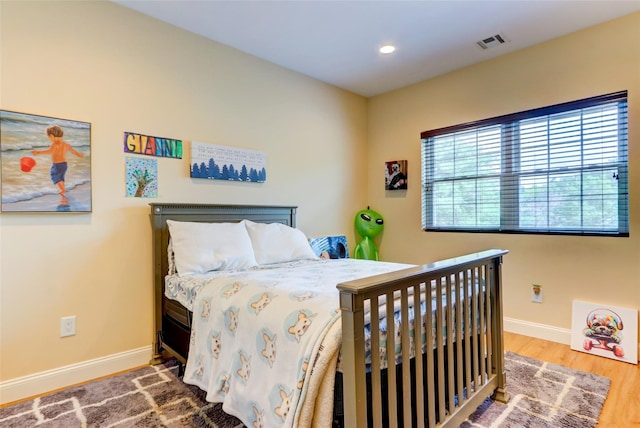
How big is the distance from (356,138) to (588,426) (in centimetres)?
329

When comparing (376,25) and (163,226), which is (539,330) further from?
(163,226)

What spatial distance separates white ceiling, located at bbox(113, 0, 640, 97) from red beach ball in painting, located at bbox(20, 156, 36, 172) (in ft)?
4.00

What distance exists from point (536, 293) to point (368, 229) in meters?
1.76

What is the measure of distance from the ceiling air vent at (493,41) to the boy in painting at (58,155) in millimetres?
3229

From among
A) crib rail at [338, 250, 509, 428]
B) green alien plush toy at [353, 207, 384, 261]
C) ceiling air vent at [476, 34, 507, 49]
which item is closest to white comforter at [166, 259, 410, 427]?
crib rail at [338, 250, 509, 428]

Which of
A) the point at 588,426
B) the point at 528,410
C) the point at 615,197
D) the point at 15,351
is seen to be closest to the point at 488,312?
the point at 528,410

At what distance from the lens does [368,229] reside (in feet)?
13.1

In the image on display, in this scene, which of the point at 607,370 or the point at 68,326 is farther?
the point at 607,370

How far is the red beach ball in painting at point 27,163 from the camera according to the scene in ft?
6.52

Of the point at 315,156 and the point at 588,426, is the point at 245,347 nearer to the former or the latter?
the point at 588,426

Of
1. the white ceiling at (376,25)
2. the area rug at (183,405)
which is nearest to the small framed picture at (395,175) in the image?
the white ceiling at (376,25)

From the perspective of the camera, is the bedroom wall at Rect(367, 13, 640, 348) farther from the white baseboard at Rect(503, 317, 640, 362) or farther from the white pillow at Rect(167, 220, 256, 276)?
the white pillow at Rect(167, 220, 256, 276)

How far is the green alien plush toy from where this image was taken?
396 centimetres

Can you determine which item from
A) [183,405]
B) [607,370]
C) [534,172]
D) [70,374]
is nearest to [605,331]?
[607,370]
